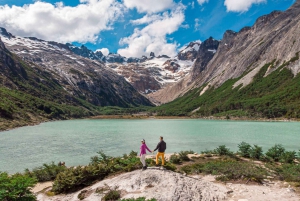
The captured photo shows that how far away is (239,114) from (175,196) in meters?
162

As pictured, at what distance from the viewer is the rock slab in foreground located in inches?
Answer: 607

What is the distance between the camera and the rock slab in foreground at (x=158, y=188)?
15.4 meters

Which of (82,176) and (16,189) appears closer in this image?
(16,189)

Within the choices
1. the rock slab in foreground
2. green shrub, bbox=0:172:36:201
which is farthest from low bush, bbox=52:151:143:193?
green shrub, bbox=0:172:36:201

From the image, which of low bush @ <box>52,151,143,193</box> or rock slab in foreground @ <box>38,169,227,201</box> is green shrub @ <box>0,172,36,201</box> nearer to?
rock slab in foreground @ <box>38,169,227,201</box>

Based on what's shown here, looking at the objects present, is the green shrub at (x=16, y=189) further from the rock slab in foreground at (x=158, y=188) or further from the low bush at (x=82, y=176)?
the low bush at (x=82, y=176)

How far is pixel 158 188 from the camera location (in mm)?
16141

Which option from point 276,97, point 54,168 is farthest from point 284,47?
point 54,168

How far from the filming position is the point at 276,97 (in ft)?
530

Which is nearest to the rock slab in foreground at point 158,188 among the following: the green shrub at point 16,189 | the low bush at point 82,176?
the low bush at point 82,176

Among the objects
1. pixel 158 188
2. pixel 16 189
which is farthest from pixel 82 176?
pixel 158 188

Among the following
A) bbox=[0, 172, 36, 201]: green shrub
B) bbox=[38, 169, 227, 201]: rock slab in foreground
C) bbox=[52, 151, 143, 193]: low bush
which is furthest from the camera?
bbox=[52, 151, 143, 193]: low bush

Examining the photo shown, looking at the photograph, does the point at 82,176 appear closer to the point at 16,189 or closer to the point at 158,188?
the point at 16,189

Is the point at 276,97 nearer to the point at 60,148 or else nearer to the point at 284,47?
the point at 284,47
